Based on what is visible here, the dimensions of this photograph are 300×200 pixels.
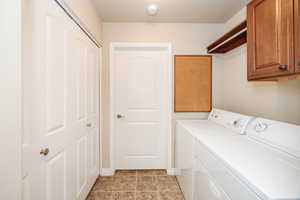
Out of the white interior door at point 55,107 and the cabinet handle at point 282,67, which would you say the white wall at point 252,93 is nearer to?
the cabinet handle at point 282,67

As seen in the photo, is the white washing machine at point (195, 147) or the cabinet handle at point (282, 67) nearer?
the cabinet handle at point (282, 67)

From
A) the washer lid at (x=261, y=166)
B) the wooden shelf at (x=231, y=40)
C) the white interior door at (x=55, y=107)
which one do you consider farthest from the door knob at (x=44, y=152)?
the wooden shelf at (x=231, y=40)

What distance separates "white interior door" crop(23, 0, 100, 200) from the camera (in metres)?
0.96

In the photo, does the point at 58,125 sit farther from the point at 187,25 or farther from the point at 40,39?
the point at 187,25

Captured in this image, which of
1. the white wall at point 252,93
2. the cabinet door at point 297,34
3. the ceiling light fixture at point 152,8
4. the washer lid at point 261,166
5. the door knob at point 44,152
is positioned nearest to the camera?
the washer lid at point 261,166

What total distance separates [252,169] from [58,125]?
1.37m

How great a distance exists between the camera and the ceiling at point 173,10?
193cm

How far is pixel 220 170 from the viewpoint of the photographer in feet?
3.40

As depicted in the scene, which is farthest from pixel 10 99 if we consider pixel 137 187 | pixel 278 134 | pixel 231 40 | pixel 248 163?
pixel 231 40

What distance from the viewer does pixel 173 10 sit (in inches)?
82.8

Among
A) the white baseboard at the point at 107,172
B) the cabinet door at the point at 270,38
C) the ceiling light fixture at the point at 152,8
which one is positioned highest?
the ceiling light fixture at the point at 152,8

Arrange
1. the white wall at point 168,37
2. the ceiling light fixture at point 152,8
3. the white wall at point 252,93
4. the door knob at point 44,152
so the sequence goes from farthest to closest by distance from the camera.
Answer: the white wall at point 168,37 → the ceiling light fixture at point 152,8 → the white wall at point 252,93 → the door knob at point 44,152

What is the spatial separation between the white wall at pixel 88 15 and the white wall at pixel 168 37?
0.66 feet

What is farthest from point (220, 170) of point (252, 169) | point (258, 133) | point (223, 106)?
point (223, 106)
